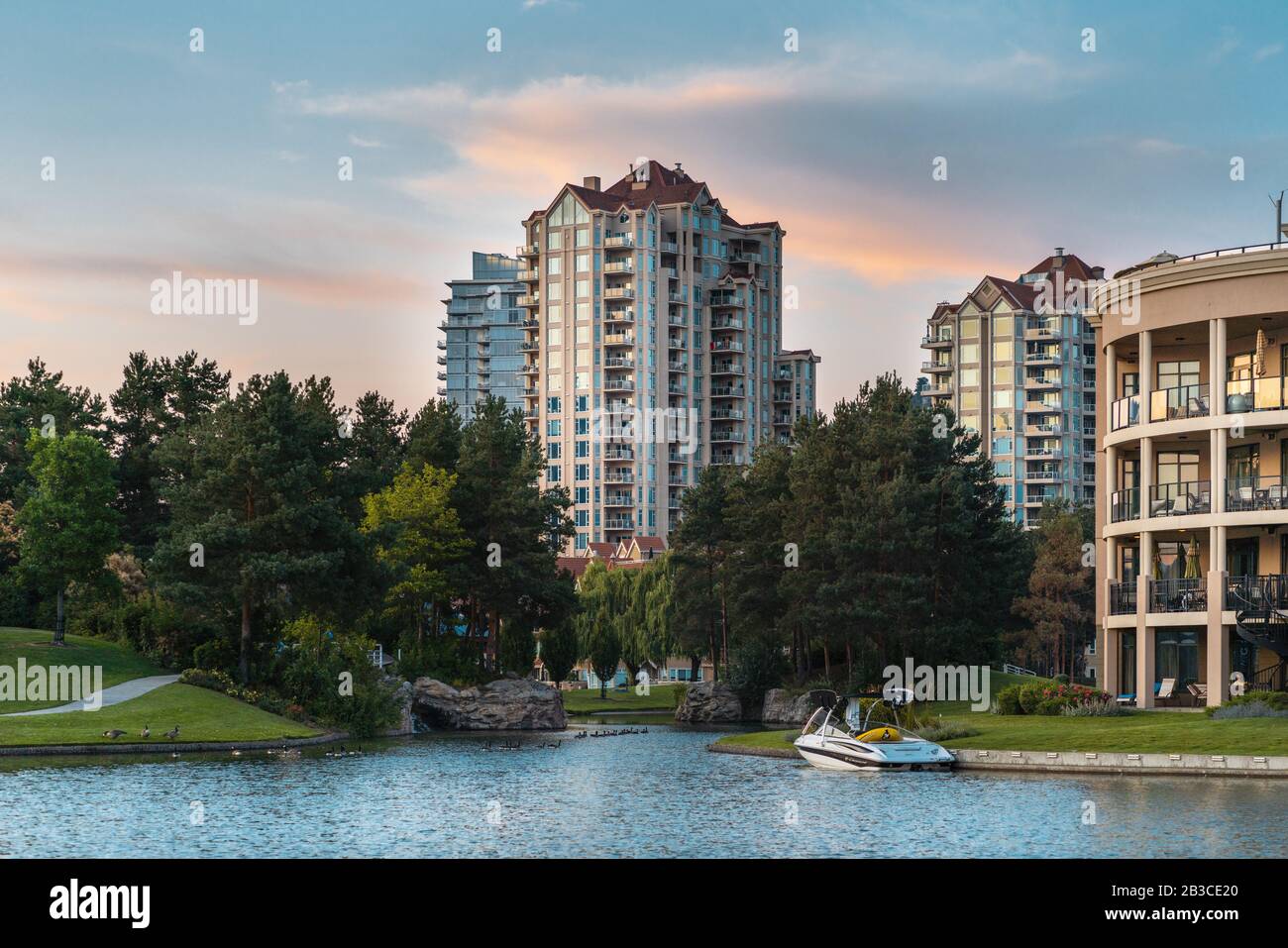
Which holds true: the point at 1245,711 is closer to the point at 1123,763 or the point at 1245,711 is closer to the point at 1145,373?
the point at 1123,763

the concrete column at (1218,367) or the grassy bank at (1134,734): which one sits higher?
the concrete column at (1218,367)

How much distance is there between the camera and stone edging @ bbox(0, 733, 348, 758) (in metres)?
51.1

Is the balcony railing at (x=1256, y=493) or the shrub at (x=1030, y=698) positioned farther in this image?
the balcony railing at (x=1256, y=493)

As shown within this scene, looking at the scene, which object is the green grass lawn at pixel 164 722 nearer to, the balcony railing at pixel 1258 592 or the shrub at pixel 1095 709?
the shrub at pixel 1095 709

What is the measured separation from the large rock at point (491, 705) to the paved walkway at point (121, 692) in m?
14.6

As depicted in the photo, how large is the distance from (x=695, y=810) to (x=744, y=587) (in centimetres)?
5854

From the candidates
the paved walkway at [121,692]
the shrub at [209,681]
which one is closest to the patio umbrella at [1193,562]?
the shrub at [209,681]

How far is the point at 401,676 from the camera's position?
81688 millimetres

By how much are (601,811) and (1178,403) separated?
33.6m

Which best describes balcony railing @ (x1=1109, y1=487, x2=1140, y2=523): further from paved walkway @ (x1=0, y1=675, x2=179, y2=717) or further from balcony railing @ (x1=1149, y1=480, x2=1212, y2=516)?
paved walkway @ (x1=0, y1=675, x2=179, y2=717)

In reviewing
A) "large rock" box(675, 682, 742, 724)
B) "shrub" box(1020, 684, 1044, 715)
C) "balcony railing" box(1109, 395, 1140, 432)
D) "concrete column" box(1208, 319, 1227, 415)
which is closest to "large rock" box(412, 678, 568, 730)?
"large rock" box(675, 682, 742, 724)

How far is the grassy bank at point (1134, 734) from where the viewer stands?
146 ft
